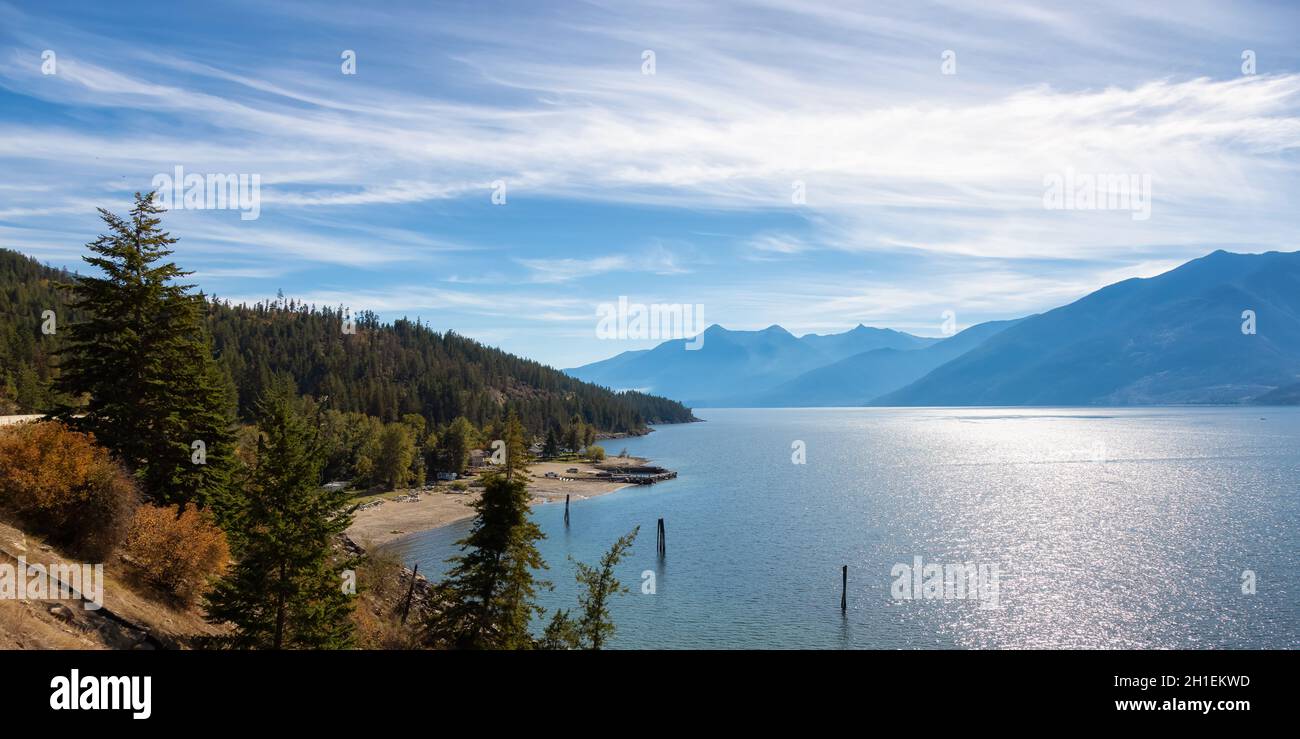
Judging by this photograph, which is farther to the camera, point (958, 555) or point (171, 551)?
point (958, 555)

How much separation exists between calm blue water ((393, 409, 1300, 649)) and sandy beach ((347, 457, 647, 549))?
17.9ft

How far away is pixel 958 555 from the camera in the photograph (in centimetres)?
8606

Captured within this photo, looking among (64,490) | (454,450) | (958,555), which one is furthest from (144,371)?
(454,450)

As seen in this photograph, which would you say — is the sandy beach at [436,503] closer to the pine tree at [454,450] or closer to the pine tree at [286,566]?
the pine tree at [454,450]

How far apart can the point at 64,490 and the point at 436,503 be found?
90.7m

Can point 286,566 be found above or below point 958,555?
above

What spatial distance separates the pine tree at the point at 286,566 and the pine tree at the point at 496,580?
19.1 feet

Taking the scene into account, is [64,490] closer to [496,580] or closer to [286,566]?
[286,566]

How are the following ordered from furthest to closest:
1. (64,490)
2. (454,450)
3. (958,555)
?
1. (454,450)
2. (958,555)
3. (64,490)

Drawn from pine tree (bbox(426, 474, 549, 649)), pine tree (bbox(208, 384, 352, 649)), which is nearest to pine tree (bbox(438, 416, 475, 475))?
pine tree (bbox(426, 474, 549, 649))

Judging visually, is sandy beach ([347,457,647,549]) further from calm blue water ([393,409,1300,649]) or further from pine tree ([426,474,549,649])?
pine tree ([426,474,549,649])

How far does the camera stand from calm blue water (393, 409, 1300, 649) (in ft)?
187
